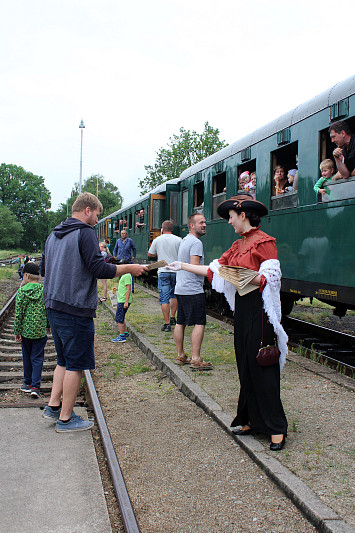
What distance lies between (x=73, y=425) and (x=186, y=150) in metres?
43.9

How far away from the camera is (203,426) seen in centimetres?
471

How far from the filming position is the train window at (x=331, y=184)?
623 cm

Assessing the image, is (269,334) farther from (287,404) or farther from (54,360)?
(54,360)

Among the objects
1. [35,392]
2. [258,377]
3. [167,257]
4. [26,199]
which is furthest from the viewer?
[26,199]

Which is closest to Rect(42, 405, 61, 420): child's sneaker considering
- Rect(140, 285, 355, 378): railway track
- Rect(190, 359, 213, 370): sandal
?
Rect(190, 359, 213, 370): sandal

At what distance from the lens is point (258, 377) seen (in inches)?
161

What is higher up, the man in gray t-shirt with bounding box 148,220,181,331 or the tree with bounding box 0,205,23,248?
the tree with bounding box 0,205,23,248

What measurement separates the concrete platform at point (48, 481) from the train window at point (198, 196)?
8.26 metres

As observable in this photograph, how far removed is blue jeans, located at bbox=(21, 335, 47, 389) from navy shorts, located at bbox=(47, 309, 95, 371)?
51.4 inches

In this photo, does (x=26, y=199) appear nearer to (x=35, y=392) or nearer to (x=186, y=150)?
(x=186, y=150)

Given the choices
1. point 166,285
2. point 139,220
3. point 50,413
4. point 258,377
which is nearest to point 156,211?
point 139,220

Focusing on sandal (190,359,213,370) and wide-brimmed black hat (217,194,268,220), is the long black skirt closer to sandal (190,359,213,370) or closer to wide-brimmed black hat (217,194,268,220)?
wide-brimmed black hat (217,194,268,220)

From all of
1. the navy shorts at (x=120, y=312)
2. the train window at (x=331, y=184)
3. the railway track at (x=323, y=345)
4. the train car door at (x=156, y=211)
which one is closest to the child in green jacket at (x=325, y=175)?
the train window at (x=331, y=184)

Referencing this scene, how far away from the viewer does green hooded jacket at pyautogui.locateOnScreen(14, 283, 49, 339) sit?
5730 mm
